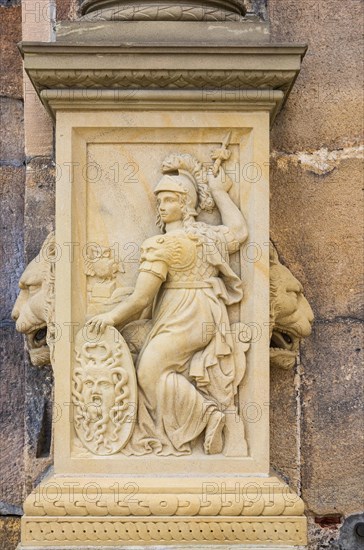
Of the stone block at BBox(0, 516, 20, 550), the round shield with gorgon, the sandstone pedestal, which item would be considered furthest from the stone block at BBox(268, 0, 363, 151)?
the stone block at BBox(0, 516, 20, 550)

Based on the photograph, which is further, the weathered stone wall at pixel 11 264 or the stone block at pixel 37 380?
the weathered stone wall at pixel 11 264

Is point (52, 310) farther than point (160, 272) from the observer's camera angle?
Yes

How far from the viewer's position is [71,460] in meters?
4.45

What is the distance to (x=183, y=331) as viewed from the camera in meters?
4.44

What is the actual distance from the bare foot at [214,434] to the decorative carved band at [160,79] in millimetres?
1239

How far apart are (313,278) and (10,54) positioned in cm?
178

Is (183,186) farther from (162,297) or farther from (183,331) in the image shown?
(183,331)

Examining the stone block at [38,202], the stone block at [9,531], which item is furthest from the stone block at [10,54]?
the stone block at [9,531]

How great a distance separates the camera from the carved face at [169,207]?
4.48 meters

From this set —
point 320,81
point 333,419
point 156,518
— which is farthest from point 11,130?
point 156,518

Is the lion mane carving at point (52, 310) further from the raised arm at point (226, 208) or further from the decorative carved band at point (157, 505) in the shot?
the decorative carved band at point (157, 505)

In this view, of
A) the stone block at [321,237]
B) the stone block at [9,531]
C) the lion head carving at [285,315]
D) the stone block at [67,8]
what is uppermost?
Result: the stone block at [67,8]

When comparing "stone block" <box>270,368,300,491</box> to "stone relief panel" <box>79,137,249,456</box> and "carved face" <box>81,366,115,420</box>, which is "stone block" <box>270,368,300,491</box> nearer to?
"stone relief panel" <box>79,137,249,456</box>

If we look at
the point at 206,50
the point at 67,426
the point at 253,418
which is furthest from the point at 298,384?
the point at 206,50
